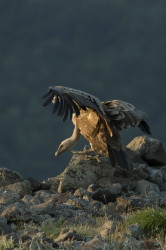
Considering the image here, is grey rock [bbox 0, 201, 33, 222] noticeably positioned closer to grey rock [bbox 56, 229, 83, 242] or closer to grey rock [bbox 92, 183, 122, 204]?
grey rock [bbox 56, 229, 83, 242]

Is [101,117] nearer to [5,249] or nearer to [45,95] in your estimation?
[45,95]

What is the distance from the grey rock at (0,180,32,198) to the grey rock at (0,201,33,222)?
4846 mm

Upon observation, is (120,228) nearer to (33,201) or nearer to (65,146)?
(33,201)

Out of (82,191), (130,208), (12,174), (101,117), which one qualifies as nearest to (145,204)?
(130,208)

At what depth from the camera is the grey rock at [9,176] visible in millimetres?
17422

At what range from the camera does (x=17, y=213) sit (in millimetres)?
11000

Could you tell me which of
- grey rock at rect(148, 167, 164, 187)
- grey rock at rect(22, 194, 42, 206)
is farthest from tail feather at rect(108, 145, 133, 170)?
grey rock at rect(22, 194, 42, 206)

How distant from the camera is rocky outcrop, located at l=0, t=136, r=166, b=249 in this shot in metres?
9.29

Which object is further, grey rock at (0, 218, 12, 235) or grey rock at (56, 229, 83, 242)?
grey rock at (0, 218, 12, 235)

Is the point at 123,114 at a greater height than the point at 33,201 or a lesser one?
greater

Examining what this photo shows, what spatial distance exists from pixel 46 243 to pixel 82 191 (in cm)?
637

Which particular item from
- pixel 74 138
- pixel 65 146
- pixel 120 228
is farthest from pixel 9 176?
pixel 120 228

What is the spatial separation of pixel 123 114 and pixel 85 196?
238cm

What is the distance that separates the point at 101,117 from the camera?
15.7m
